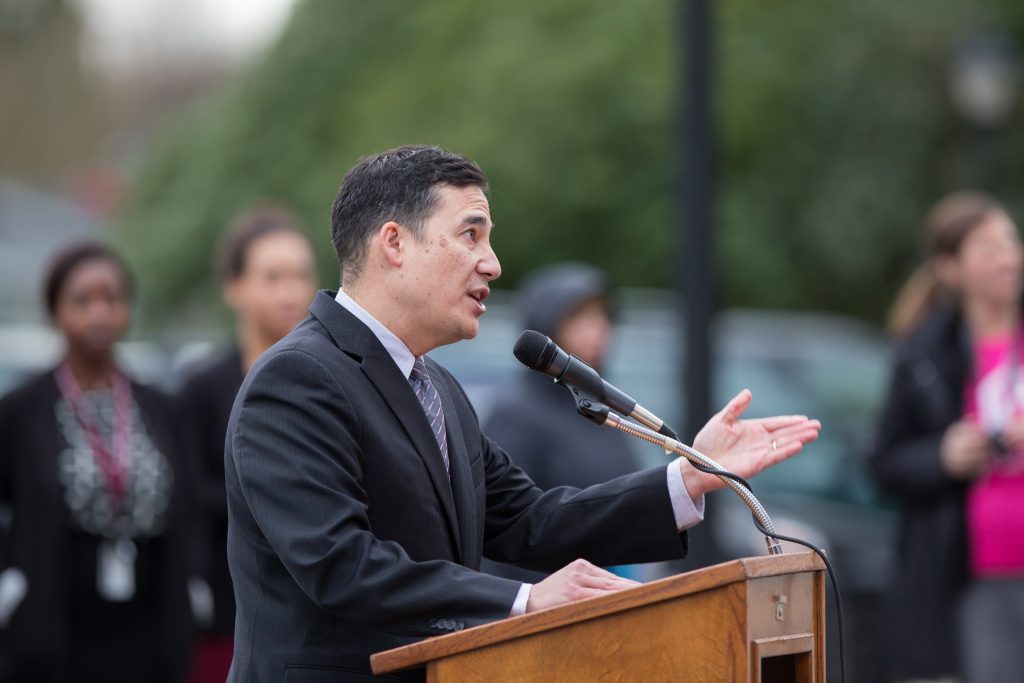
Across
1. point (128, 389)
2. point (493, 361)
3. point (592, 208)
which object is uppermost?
point (592, 208)

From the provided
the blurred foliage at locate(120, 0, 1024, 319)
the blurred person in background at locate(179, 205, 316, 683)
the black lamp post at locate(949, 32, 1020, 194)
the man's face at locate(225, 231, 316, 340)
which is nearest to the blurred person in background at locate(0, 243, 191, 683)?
the blurred person in background at locate(179, 205, 316, 683)

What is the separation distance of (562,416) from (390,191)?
3023 mm

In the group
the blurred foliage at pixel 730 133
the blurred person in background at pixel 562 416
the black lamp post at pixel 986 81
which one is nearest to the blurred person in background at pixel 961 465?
the blurred person in background at pixel 562 416

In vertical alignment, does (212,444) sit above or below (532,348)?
above

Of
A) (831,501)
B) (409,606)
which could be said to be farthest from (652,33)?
(409,606)

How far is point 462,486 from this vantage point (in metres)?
3.50

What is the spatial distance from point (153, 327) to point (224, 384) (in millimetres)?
20126

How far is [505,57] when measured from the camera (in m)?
18.1

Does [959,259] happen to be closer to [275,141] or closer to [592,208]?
[592,208]

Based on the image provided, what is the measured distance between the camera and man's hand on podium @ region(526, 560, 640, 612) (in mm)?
3133

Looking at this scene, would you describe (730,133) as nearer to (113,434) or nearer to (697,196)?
(697,196)

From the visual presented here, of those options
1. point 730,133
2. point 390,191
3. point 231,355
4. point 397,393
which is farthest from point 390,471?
point 730,133

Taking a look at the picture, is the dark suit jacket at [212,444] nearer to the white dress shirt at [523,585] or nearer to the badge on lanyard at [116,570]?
the badge on lanyard at [116,570]

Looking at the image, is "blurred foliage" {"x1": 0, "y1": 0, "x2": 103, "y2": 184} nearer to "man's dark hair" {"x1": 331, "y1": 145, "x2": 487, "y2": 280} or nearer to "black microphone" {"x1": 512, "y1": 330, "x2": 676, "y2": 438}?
"man's dark hair" {"x1": 331, "y1": 145, "x2": 487, "y2": 280}
